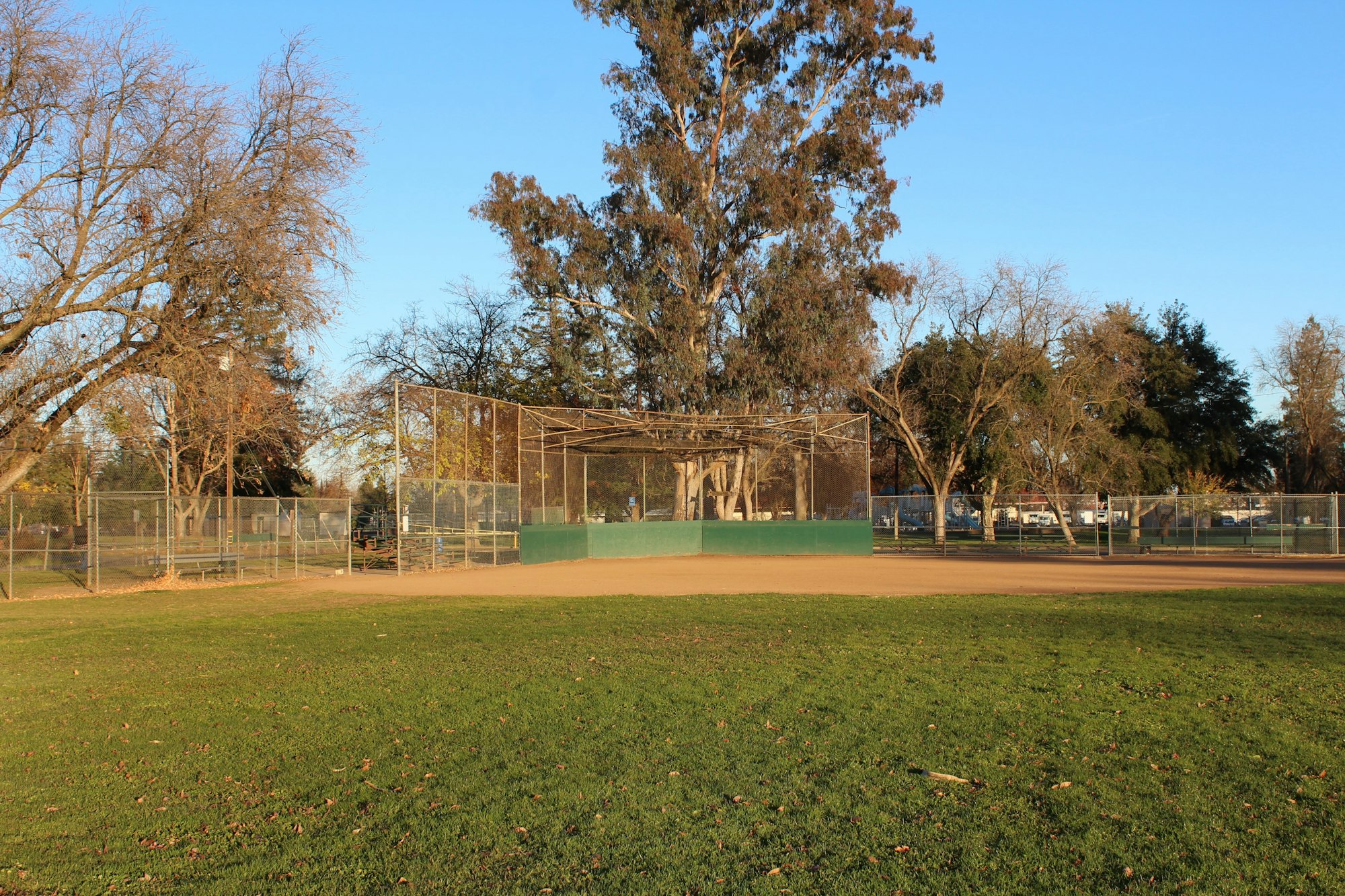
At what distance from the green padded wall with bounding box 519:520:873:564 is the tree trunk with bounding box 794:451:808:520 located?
87 cm

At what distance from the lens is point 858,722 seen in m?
7.78

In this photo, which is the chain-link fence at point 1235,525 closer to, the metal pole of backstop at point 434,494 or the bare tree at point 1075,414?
the bare tree at point 1075,414

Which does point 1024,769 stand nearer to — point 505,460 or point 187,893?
point 187,893

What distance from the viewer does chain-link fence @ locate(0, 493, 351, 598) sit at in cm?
2241

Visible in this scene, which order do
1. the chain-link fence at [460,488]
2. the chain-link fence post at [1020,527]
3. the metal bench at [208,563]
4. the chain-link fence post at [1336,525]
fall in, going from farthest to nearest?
the chain-link fence post at [1020,527] < the chain-link fence post at [1336,525] < the chain-link fence at [460,488] < the metal bench at [208,563]

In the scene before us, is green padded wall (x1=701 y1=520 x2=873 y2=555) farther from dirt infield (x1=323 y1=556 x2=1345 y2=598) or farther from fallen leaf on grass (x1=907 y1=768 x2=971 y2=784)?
fallen leaf on grass (x1=907 y1=768 x2=971 y2=784)

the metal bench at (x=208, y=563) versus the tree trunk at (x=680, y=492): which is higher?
the tree trunk at (x=680, y=492)

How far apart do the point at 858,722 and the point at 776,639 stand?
184 inches

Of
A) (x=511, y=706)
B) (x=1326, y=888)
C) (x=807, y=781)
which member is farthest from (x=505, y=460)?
(x=1326, y=888)

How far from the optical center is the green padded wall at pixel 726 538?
33688mm

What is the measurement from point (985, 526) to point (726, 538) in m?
12.3

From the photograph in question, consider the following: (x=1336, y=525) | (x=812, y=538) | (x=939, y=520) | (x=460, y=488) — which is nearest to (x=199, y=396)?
(x=460, y=488)

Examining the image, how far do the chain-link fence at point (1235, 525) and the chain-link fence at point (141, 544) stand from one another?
24.3m

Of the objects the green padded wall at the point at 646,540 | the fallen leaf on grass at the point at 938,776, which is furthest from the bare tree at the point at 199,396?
the fallen leaf on grass at the point at 938,776
